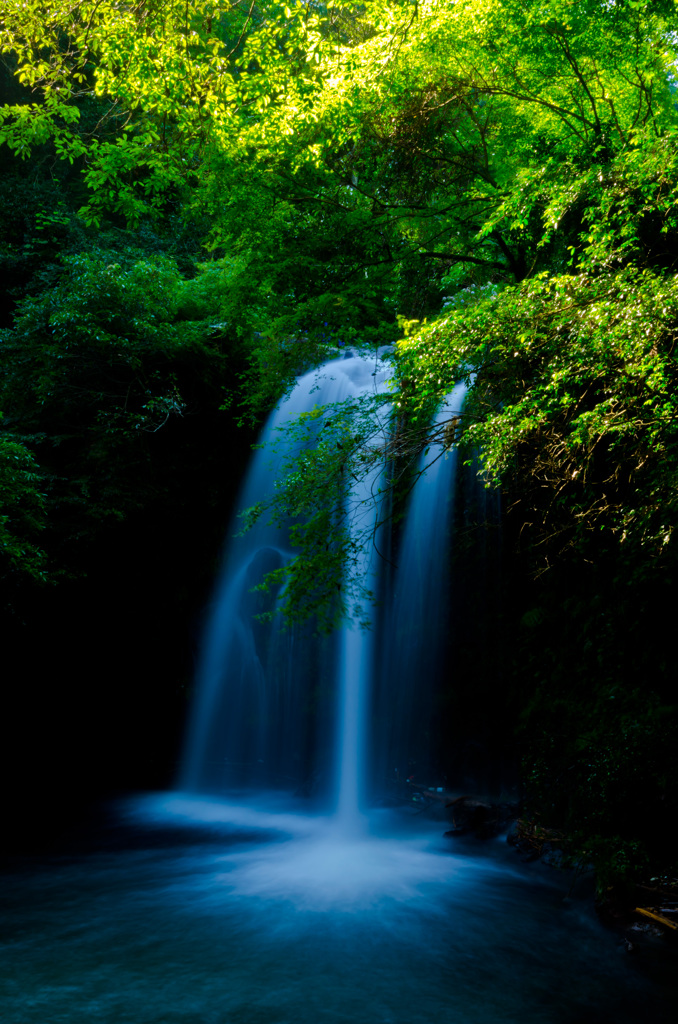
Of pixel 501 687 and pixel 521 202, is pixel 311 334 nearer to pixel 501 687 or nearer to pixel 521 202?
pixel 521 202

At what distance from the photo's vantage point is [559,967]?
4.62m

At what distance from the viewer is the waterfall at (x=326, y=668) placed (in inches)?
386

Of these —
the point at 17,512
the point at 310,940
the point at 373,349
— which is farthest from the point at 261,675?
the point at 310,940

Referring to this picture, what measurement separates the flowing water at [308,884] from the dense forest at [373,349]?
68cm

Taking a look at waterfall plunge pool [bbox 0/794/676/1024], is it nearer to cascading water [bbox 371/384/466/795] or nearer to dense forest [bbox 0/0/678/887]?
dense forest [bbox 0/0/678/887]

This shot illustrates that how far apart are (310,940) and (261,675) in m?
6.98

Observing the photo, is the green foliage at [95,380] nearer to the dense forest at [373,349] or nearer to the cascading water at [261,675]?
the dense forest at [373,349]

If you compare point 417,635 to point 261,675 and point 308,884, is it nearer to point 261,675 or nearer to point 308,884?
point 261,675

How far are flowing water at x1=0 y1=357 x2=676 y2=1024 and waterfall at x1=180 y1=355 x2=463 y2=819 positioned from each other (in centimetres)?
3

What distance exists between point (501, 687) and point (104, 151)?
27.6ft

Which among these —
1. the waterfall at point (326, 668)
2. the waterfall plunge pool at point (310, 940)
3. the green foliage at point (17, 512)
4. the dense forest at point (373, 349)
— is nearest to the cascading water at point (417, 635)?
the waterfall at point (326, 668)

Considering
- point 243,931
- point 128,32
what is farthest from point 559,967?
point 128,32

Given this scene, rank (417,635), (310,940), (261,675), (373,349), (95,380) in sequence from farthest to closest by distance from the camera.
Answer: (261,675) < (95,380) < (417,635) < (373,349) < (310,940)

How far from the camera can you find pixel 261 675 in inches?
469
